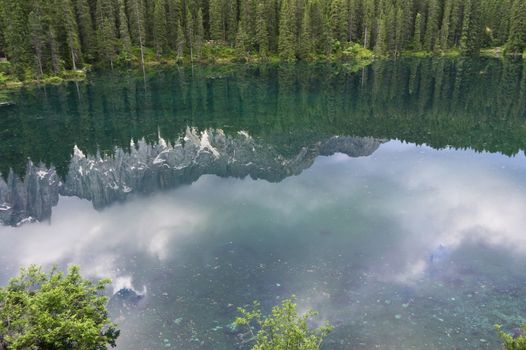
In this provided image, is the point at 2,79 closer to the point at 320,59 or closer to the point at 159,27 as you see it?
the point at 159,27

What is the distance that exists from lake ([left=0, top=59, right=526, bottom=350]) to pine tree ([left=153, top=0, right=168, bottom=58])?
57.4m

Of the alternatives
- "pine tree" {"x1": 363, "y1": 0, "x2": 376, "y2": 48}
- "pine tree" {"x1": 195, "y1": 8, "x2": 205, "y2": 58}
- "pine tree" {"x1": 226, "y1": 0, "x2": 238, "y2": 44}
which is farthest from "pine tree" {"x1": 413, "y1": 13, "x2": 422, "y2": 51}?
"pine tree" {"x1": 195, "y1": 8, "x2": 205, "y2": 58}

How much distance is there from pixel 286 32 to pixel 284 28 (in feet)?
4.62

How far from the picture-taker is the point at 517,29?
129 metres

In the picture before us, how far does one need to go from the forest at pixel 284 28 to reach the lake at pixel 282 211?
51.9m

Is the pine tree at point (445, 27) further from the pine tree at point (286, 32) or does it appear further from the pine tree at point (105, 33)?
the pine tree at point (105, 33)

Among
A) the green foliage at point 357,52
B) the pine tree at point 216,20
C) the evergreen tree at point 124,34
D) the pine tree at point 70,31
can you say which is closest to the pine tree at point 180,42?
the pine tree at point 216,20

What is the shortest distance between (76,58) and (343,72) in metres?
63.0

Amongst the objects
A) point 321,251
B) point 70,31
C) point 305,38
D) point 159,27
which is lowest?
point 321,251

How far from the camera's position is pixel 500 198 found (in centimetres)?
3519

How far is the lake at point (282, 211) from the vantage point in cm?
2211

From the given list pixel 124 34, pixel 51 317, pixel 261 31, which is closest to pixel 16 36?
pixel 124 34

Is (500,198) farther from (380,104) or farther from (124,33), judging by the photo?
(124,33)

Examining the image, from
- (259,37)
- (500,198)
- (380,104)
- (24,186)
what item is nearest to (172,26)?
(259,37)
